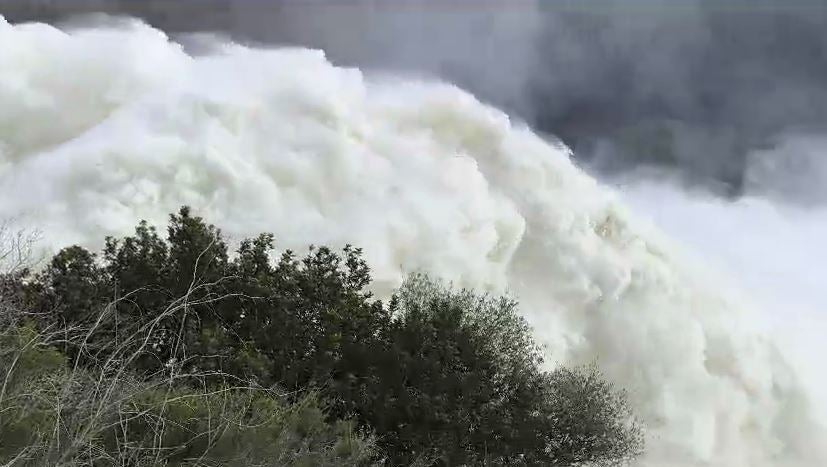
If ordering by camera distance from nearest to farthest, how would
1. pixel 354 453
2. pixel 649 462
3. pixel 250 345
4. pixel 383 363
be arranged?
1. pixel 354 453
2. pixel 250 345
3. pixel 383 363
4. pixel 649 462

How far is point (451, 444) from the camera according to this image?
2200 centimetres

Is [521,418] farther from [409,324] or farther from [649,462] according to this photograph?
[649,462]

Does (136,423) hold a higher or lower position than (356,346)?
lower

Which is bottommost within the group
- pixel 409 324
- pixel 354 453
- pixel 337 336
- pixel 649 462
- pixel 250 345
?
pixel 354 453

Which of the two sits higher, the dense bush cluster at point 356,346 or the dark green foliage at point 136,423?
the dense bush cluster at point 356,346

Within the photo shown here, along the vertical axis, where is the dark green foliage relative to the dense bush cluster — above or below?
below

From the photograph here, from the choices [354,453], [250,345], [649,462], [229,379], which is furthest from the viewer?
[649,462]

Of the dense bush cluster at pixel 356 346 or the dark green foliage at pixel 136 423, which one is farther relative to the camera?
the dense bush cluster at pixel 356 346

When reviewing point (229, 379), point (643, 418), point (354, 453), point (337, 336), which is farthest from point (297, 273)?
point (643, 418)

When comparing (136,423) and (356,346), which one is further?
(356,346)

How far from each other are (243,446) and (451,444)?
33.4ft

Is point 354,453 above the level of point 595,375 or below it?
below

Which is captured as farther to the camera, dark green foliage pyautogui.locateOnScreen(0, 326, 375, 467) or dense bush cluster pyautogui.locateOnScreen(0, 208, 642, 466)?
dense bush cluster pyautogui.locateOnScreen(0, 208, 642, 466)

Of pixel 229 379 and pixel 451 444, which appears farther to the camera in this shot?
pixel 451 444
